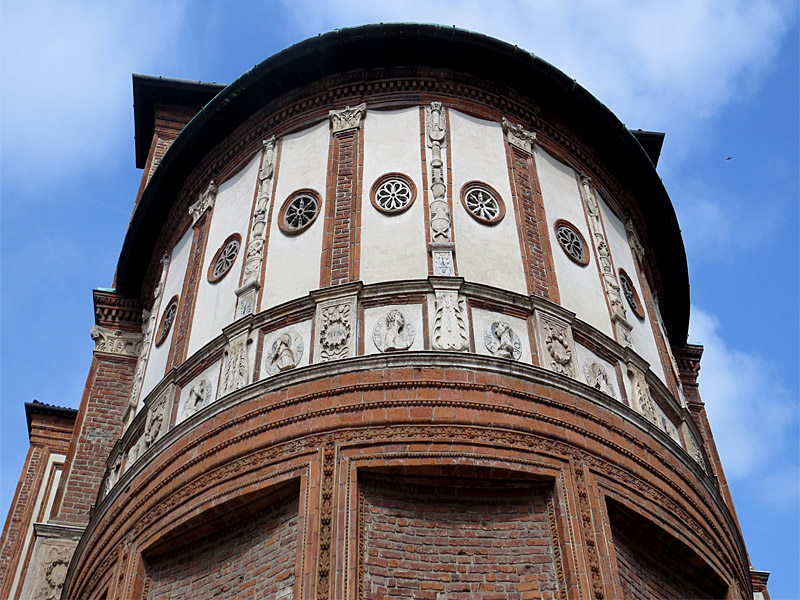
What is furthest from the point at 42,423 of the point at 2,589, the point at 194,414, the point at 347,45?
the point at 347,45

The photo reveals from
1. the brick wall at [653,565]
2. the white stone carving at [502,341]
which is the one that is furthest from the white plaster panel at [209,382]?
the brick wall at [653,565]

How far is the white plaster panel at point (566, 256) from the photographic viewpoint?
13.1m

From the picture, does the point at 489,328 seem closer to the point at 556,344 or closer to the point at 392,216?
the point at 556,344

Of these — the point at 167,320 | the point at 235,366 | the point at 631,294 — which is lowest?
the point at 235,366

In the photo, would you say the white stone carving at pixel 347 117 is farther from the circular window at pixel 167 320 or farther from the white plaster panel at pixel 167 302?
the circular window at pixel 167 320

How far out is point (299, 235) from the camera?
13406 millimetres

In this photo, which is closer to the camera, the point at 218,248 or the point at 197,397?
the point at 197,397

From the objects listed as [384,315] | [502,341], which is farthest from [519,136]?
[384,315]

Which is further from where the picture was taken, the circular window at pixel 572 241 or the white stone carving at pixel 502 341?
the circular window at pixel 572 241

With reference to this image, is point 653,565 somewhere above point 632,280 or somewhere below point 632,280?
below

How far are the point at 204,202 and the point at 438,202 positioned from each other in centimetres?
444

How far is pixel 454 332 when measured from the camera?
11.6 m

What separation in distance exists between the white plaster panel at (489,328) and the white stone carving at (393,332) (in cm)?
80

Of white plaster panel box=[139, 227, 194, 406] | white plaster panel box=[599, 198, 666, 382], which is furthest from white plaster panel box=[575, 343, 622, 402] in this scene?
white plaster panel box=[139, 227, 194, 406]
